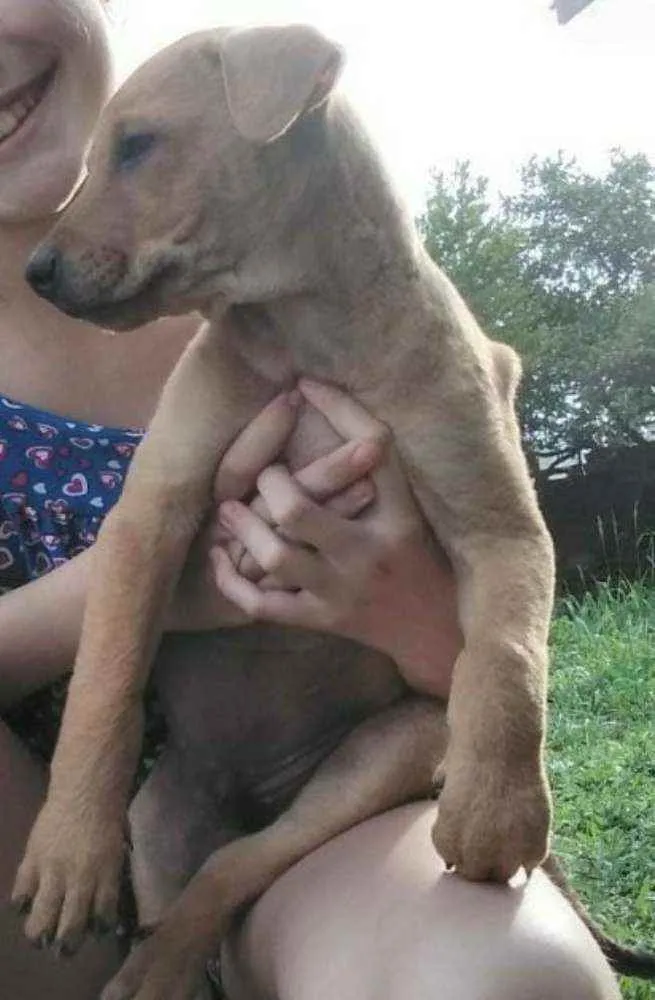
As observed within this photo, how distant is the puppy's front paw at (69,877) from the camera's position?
1.55 meters

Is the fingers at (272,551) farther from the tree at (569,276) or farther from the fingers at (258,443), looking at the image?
the tree at (569,276)

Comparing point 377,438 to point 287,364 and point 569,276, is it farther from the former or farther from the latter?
point 569,276

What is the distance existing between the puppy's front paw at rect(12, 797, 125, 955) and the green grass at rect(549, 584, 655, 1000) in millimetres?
1142

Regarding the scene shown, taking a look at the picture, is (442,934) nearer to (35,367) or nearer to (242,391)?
(242,391)

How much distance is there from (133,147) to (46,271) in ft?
0.60

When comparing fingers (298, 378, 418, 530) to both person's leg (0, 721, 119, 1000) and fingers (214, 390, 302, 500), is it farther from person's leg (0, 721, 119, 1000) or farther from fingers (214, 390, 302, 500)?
person's leg (0, 721, 119, 1000)

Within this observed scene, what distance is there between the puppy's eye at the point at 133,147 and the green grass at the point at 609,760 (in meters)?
1.57

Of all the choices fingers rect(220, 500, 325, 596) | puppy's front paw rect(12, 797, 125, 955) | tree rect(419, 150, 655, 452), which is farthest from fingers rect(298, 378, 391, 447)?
tree rect(419, 150, 655, 452)

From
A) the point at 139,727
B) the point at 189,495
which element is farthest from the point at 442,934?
the point at 189,495

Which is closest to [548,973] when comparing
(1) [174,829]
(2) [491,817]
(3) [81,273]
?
(2) [491,817]

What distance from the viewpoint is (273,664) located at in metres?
1.86

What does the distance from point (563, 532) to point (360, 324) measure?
469cm

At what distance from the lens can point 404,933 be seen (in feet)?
4.87

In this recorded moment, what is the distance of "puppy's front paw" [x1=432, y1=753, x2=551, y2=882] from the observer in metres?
1.45
